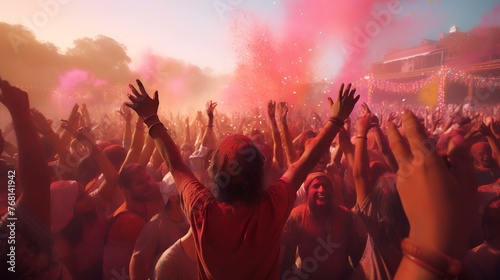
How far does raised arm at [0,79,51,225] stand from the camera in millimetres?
1881

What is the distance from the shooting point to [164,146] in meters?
1.69

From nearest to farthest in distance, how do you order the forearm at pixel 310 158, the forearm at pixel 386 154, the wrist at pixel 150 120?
the forearm at pixel 310 158 < the wrist at pixel 150 120 < the forearm at pixel 386 154

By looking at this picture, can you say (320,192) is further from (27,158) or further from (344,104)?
(27,158)

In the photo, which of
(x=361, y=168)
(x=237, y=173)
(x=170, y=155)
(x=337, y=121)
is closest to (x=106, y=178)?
(x=170, y=155)

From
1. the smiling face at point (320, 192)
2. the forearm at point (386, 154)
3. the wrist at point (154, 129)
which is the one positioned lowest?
the smiling face at point (320, 192)

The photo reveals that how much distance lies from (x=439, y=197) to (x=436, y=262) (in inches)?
9.7

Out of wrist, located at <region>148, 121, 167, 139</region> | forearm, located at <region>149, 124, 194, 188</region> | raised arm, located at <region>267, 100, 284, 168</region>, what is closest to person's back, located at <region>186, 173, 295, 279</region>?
forearm, located at <region>149, 124, 194, 188</region>

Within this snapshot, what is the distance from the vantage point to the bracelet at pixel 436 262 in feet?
3.24

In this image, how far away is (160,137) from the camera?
1.70m

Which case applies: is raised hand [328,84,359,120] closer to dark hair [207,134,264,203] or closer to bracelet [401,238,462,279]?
dark hair [207,134,264,203]

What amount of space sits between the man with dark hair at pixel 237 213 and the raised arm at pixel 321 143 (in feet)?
0.13

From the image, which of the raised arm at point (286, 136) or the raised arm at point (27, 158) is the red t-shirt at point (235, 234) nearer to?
the raised arm at point (27, 158)

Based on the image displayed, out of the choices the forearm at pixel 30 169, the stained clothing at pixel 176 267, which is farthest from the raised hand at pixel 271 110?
the forearm at pixel 30 169

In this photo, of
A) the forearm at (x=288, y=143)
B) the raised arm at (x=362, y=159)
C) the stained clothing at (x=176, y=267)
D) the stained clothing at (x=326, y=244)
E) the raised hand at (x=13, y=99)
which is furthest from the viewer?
the forearm at (x=288, y=143)
